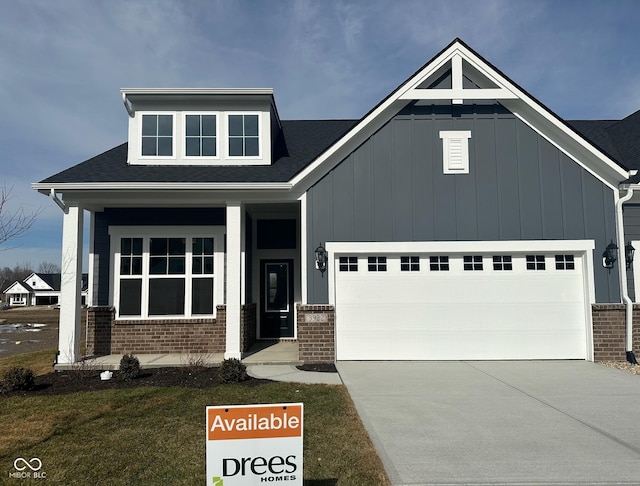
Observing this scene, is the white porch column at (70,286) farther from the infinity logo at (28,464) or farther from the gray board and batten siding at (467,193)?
the infinity logo at (28,464)

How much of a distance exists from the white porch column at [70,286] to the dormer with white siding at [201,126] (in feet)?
7.47

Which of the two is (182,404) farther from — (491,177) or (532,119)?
(532,119)

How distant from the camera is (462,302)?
996cm

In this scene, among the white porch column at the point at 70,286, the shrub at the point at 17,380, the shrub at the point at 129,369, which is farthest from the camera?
the white porch column at the point at 70,286

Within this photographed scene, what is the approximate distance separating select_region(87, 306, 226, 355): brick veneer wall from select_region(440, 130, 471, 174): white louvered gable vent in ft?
20.5

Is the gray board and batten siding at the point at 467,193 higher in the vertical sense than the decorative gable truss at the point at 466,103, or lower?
lower

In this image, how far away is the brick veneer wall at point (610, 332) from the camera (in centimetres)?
958

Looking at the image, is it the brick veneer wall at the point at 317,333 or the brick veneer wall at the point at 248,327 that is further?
the brick veneer wall at the point at 248,327

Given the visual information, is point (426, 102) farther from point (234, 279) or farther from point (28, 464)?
point (28, 464)

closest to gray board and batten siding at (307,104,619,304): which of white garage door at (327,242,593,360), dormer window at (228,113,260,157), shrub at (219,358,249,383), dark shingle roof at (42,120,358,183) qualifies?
white garage door at (327,242,593,360)

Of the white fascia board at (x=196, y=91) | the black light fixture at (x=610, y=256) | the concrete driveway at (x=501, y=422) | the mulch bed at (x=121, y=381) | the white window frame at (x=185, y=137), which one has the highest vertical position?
the white fascia board at (x=196, y=91)

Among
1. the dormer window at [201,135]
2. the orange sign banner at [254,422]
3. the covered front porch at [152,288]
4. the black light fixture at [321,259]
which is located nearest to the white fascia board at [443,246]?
the black light fixture at [321,259]

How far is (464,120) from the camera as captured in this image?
33.1 feet

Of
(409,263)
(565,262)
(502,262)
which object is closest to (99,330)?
(409,263)
